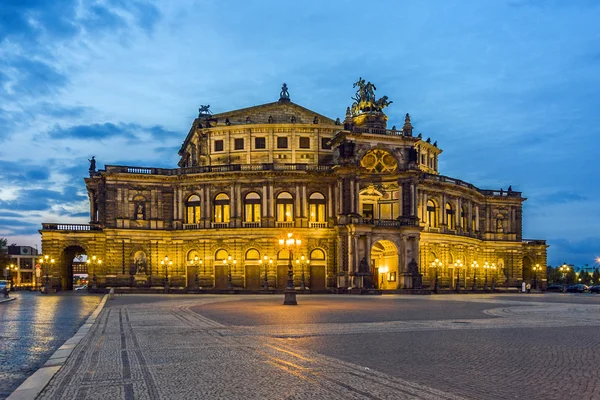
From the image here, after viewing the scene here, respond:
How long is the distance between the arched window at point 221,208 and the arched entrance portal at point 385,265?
18807 millimetres

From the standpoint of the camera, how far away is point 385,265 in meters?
80.9

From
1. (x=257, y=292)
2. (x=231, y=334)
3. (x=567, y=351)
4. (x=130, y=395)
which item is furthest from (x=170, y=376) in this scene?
(x=257, y=292)

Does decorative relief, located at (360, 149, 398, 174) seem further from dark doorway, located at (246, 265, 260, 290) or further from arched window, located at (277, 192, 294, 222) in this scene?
dark doorway, located at (246, 265, 260, 290)

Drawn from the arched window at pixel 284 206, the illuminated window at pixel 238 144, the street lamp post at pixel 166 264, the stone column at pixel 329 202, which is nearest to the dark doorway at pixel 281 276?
the arched window at pixel 284 206

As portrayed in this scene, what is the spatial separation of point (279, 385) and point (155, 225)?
72.3 m

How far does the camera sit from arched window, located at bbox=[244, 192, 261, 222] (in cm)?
7956

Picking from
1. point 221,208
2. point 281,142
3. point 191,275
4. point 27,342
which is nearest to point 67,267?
point 191,275

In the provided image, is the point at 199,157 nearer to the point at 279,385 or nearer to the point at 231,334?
the point at 231,334

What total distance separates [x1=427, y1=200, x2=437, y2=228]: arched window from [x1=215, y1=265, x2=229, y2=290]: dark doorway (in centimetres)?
2695

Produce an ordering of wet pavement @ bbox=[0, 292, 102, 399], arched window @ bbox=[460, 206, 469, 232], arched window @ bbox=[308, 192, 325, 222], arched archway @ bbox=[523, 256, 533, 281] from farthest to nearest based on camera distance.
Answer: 1. arched archway @ bbox=[523, 256, 533, 281]
2. arched window @ bbox=[460, 206, 469, 232]
3. arched window @ bbox=[308, 192, 325, 222]
4. wet pavement @ bbox=[0, 292, 102, 399]

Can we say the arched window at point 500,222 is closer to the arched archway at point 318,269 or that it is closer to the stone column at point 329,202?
the stone column at point 329,202

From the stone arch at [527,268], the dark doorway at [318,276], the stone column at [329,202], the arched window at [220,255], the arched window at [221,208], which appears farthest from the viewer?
the stone arch at [527,268]

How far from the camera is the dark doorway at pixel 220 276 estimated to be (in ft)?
259

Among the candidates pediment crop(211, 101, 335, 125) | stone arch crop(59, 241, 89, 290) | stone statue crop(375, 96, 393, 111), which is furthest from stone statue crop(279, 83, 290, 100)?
stone arch crop(59, 241, 89, 290)
